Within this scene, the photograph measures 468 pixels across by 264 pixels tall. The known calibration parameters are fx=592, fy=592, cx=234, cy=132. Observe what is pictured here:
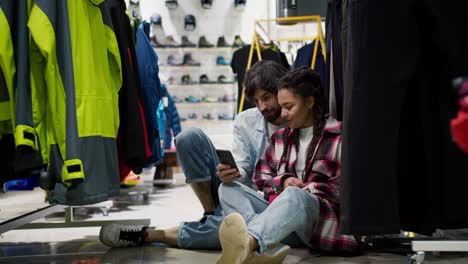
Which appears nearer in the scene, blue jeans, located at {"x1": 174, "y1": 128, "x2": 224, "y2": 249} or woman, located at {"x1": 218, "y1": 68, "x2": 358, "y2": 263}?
woman, located at {"x1": 218, "y1": 68, "x2": 358, "y2": 263}

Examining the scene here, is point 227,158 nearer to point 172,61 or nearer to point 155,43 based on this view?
point 172,61

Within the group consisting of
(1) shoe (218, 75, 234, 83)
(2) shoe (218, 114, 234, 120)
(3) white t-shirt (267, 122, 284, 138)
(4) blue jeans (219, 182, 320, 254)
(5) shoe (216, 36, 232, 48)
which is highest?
(5) shoe (216, 36, 232, 48)

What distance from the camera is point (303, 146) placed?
2.53m

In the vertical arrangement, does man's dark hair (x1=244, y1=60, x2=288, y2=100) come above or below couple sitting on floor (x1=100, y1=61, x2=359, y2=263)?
above

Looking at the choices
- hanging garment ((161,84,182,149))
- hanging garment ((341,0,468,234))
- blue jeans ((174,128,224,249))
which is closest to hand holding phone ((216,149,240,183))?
blue jeans ((174,128,224,249))

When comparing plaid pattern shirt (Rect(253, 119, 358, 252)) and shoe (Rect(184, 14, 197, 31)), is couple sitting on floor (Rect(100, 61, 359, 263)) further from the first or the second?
shoe (Rect(184, 14, 197, 31))

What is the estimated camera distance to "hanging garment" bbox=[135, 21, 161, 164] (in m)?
2.74

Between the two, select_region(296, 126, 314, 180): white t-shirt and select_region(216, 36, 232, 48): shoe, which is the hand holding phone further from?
select_region(216, 36, 232, 48): shoe

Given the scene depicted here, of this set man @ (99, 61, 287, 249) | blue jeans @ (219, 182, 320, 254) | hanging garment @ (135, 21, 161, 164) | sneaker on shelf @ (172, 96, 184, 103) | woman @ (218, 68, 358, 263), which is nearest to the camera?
blue jeans @ (219, 182, 320, 254)

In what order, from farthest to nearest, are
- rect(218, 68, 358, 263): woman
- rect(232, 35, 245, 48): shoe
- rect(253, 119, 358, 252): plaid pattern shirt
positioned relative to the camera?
rect(232, 35, 245, 48): shoe < rect(253, 119, 358, 252): plaid pattern shirt < rect(218, 68, 358, 263): woman

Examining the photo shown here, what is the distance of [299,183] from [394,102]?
0.83 metres

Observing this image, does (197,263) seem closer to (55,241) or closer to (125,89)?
(125,89)

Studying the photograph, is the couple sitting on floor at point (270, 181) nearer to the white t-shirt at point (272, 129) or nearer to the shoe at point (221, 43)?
the white t-shirt at point (272, 129)

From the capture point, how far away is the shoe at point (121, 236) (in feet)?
8.75
